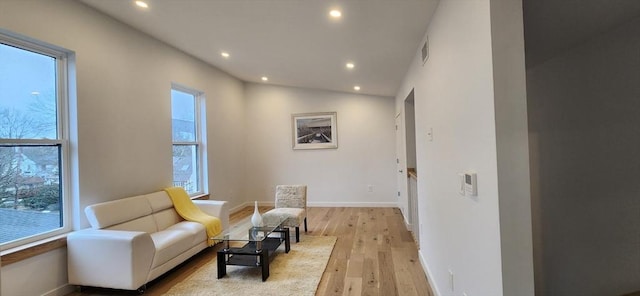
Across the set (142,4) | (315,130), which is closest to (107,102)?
(142,4)

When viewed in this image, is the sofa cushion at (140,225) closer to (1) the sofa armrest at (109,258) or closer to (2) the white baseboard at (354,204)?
(1) the sofa armrest at (109,258)

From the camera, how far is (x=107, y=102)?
3268mm

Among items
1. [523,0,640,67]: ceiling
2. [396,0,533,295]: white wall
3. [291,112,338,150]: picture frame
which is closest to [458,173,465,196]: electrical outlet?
[396,0,533,295]: white wall

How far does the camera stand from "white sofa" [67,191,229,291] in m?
2.55

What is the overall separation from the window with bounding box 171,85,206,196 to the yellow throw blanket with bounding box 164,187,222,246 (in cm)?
48

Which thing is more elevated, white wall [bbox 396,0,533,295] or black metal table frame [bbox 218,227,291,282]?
white wall [bbox 396,0,533,295]

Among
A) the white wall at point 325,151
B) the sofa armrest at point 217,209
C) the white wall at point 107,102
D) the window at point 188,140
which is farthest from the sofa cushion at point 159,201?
the white wall at point 325,151

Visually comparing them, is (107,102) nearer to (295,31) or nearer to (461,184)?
(295,31)

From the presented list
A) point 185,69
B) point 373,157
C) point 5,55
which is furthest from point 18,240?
point 373,157

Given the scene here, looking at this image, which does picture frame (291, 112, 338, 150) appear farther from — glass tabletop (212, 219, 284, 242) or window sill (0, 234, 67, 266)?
window sill (0, 234, 67, 266)

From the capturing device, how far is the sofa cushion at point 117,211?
2850mm

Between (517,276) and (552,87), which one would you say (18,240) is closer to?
(517,276)

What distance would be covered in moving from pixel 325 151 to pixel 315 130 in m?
0.50

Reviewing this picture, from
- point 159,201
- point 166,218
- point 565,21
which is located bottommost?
point 166,218
